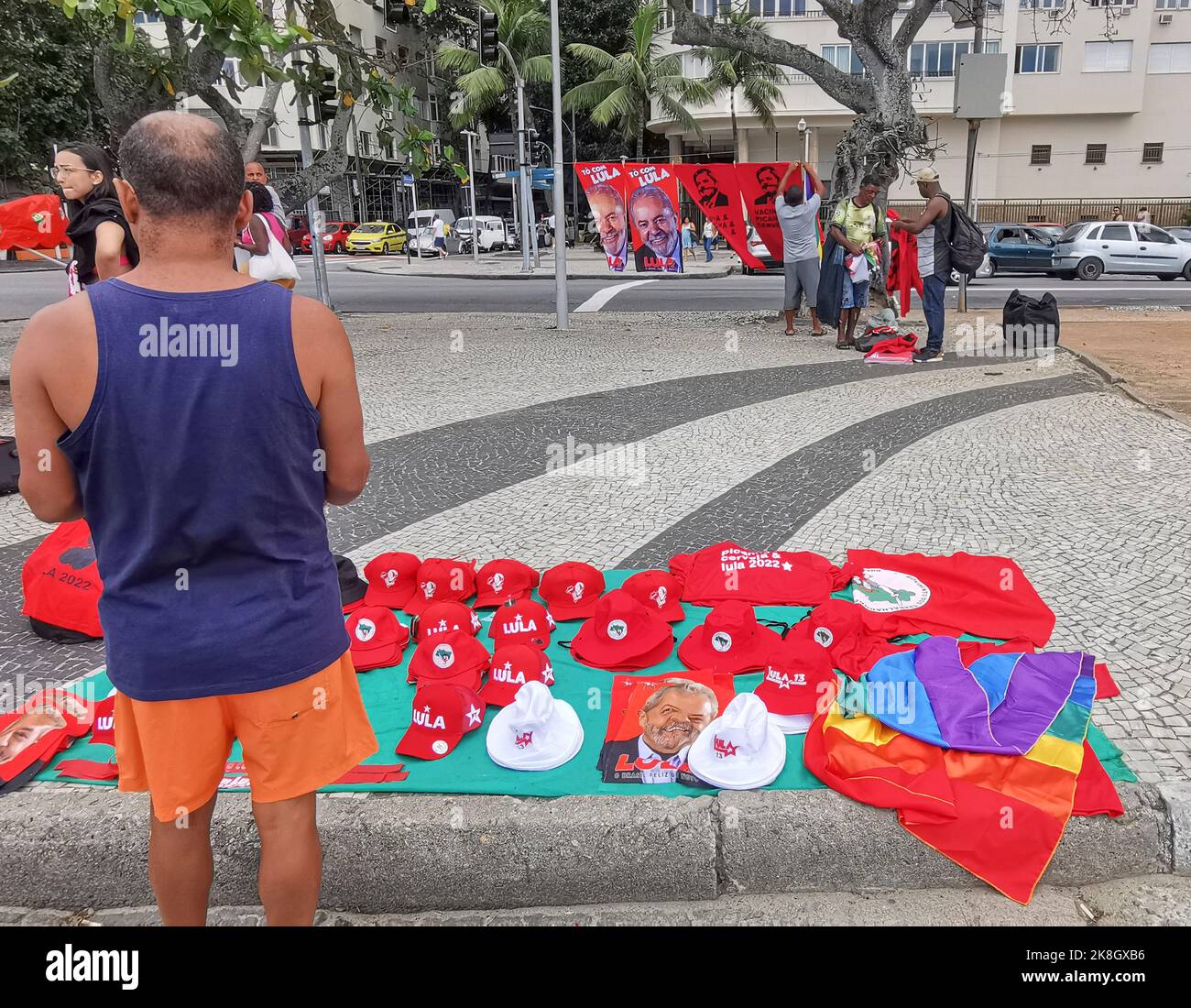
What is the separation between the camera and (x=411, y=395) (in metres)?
8.84

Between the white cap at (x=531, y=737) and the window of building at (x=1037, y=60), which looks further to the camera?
the window of building at (x=1037, y=60)

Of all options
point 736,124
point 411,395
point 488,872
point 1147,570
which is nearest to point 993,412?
point 1147,570

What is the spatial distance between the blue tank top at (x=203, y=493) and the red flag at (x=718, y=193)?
11180 mm

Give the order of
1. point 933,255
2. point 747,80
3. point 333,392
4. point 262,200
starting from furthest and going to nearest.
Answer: point 747,80
point 933,255
point 262,200
point 333,392

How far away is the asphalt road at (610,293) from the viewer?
16.8 metres

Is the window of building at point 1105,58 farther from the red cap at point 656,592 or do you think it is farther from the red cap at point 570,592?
the red cap at point 570,592

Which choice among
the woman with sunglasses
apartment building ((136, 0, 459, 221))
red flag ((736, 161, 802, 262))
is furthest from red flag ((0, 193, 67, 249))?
apartment building ((136, 0, 459, 221))

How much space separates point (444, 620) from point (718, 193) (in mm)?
9859

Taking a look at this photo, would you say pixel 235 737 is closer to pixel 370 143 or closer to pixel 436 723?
pixel 436 723

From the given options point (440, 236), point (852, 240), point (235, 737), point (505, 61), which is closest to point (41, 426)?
point (235, 737)

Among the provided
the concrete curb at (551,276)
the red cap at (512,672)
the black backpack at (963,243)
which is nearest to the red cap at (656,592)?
the red cap at (512,672)

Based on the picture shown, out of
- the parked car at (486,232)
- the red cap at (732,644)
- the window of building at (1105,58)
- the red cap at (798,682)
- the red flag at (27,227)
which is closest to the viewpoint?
the red cap at (798,682)

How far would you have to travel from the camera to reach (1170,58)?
36.3 m

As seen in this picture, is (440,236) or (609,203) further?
(440,236)
